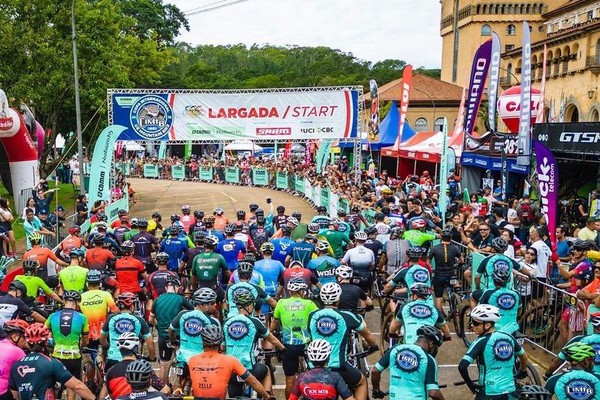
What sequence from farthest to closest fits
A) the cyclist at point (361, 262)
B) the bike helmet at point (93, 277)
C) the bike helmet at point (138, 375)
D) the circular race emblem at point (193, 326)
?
the cyclist at point (361, 262) < the bike helmet at point (93, 277) < the circular race emblem at point (193, 326) < the bike helmet at point (138, 375)

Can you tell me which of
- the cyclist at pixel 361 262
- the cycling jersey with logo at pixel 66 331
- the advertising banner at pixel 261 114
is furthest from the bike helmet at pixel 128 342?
the advertising banner at pixel 261 114

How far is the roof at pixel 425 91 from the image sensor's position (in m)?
72.6

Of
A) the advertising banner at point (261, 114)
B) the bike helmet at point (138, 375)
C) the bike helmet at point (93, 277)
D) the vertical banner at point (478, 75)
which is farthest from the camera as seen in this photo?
the advertising banner at point (261, 114)

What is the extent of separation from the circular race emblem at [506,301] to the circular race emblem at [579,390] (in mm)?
2731

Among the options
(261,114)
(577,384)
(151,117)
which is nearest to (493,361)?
(577,384)

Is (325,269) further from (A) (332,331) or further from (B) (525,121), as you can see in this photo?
(B) (525,121)

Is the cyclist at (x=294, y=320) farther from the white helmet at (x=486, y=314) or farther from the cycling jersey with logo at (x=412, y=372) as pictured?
the white helmet at (x=486, y=314)

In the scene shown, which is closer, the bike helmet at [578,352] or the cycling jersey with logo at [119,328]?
the bike helmet at [578,352]

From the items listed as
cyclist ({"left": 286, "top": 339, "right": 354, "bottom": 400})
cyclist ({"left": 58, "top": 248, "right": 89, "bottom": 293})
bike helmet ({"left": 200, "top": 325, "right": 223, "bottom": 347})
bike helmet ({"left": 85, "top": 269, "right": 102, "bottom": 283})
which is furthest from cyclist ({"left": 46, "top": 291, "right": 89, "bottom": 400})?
cyclist ({"left": 286, "top": 339, "right": 354, "bottom": 400})

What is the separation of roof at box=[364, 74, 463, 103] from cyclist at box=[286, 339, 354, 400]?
67.5 m

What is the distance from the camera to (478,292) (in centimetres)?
924

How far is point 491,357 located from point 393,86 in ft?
228

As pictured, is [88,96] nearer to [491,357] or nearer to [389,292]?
[389,292]

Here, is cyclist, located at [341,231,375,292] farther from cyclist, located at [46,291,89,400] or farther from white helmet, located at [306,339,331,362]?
white helmet, located at [306,339,331,362]
